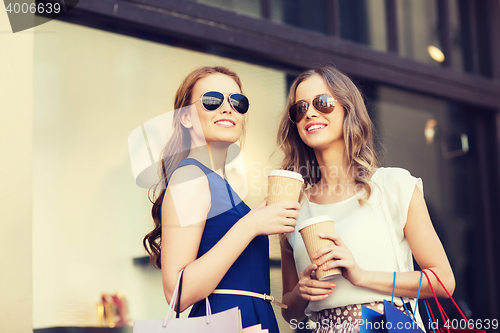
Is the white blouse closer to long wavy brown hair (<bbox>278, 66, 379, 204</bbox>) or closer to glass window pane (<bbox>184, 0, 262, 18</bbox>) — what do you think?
long wavy brown hair (<bbox>278, 66, 379, 204</bbox>)

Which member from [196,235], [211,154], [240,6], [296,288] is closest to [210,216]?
[196,235]

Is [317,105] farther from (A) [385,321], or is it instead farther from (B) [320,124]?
(A) [385,321]

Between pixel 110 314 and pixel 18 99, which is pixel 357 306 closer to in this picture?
pixel 110 314

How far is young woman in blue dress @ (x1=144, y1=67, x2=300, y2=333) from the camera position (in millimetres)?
1498

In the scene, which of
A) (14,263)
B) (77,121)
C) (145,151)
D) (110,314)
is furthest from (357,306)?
(77,121)

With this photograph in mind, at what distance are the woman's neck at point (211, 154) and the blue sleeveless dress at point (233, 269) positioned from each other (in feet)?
0.27

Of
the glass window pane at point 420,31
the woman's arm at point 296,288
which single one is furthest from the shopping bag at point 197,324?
the glass window pane at point 420,31

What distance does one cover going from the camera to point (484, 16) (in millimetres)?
4316

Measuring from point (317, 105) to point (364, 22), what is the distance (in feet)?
6.78

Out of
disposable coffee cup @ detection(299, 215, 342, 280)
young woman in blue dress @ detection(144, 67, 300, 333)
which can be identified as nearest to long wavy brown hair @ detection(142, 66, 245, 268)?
young woman in blue dress @ detection(144, 67, 300, 333)

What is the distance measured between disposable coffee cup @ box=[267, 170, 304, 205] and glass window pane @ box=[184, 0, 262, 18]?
1734 millimetres

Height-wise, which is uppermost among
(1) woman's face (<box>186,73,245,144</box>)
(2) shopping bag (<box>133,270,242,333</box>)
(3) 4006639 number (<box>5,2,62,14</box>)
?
(3) 4006639 number (<box>5,2,62,14</box>)

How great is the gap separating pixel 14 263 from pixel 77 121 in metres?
0.77

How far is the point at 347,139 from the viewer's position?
6.36ft
